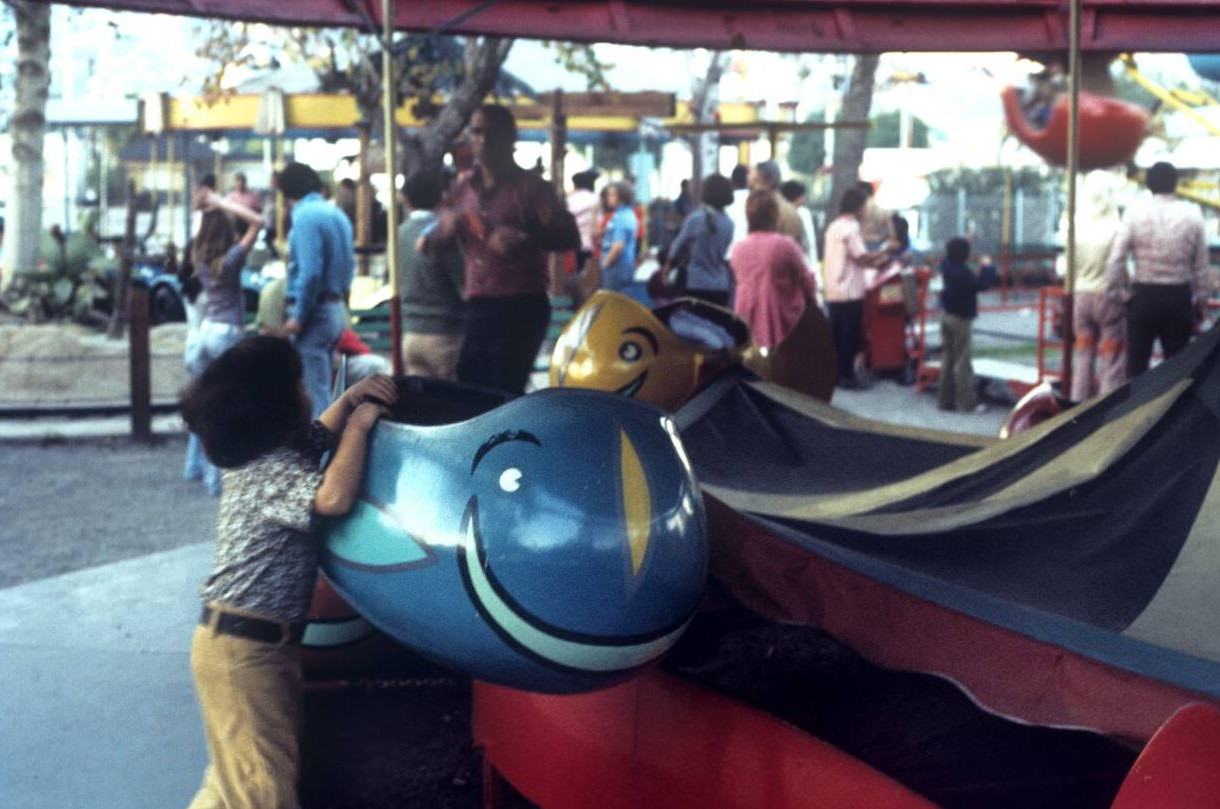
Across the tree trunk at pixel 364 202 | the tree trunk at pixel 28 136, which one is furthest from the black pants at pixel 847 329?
the tree trunk at pixel 28 136

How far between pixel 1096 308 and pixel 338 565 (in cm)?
872

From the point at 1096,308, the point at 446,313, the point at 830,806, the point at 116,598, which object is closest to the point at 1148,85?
the point at 1096,308

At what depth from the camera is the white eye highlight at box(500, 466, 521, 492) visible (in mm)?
3211

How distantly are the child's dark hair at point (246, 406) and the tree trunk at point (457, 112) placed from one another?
11802 millimetres

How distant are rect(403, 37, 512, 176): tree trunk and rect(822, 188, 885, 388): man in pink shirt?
361 cm

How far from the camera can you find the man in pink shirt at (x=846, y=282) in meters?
13.8

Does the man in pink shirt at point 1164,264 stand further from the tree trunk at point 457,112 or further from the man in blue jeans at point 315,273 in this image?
the tree trunk at point 457,112

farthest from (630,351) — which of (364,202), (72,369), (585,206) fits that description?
(364,202)

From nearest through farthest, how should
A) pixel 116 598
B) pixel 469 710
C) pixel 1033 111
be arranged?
pixel 469 710, pixel 116 598, pixel 1033 111

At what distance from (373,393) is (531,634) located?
35.0 inches

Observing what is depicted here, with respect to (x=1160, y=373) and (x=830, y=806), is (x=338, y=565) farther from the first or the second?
(x=1160, y=373)

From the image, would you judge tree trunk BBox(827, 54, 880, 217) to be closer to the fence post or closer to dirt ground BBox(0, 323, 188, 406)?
dirt ground BBox(0, 323, 188, 406)

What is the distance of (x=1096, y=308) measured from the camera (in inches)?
446

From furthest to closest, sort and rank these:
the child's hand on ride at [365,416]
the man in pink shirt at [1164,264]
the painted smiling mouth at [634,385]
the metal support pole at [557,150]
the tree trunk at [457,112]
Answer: the metal support pole at [557,150]
the tree trunk at [457,112]
the man in pink shirt at [1164,264]
the painted smiling mouth at [634,385]
the child's hand on ride at [365,416]
